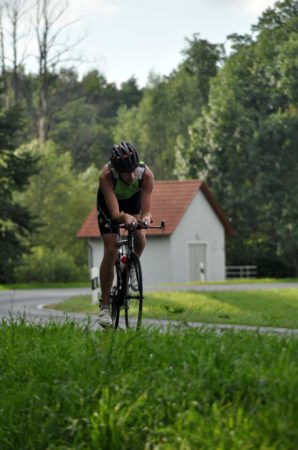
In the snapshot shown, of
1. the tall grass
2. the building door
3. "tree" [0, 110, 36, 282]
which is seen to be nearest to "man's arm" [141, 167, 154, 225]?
the tall grass

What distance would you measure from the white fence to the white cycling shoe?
57766 mm

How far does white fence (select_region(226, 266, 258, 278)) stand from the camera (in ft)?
231

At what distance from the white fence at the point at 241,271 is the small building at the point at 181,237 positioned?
2563 millimetres

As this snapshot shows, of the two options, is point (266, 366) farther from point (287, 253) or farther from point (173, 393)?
point (287, 253)

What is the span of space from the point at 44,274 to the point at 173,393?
173 feet

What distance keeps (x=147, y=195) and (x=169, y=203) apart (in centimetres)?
5380

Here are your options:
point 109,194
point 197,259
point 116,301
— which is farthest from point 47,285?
point 109,194

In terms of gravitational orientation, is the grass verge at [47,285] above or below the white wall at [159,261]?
below

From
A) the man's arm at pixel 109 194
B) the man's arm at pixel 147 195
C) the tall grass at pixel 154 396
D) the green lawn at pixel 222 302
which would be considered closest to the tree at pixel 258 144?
the green lawn at pixel 222 302

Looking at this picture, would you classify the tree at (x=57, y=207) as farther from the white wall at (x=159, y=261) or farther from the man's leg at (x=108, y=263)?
the man's leg at (x=108, y=263)

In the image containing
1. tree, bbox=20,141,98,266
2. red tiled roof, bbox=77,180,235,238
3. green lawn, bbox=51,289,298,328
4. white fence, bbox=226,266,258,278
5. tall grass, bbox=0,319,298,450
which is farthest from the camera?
white fence, bbox=226,266,258,278

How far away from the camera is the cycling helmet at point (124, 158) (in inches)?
444

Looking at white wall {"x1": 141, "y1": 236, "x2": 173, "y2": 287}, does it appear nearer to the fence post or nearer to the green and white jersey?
the fence post

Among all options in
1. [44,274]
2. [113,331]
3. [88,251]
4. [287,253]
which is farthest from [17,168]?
[113,331]
